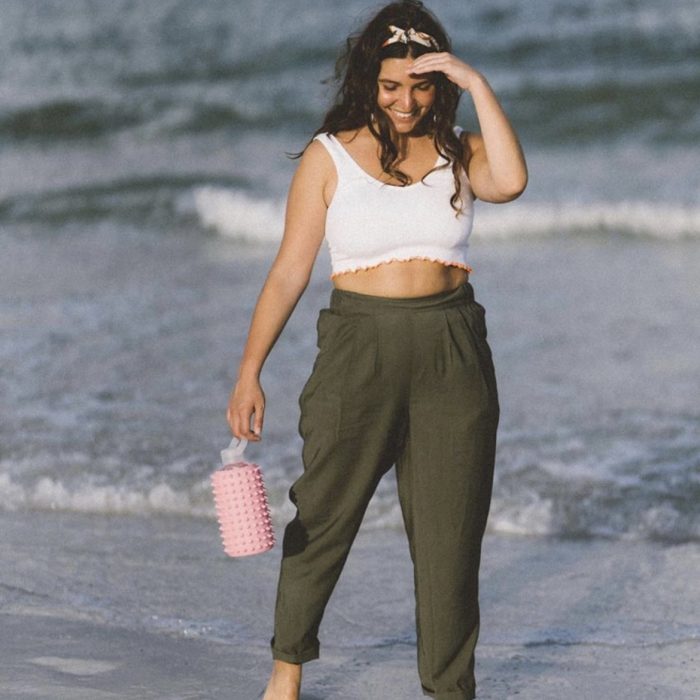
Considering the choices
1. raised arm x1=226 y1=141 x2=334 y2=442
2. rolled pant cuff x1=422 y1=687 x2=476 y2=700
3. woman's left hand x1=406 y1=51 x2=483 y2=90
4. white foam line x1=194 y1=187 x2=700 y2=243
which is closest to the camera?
woman's left hand x1=406 y1=51 x2=483 y2=90

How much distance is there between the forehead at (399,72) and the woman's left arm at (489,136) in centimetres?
2

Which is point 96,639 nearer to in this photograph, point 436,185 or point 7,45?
point 436,185

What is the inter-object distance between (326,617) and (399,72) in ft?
6.35

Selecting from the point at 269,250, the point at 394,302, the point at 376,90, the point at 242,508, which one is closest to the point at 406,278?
the point at 394,302

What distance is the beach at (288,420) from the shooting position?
14.0 ft

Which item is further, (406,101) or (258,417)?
(258,417)

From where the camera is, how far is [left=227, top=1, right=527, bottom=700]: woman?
3.32 meters

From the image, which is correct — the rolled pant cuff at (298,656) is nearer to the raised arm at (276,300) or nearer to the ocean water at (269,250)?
the raised arm at (276,300)

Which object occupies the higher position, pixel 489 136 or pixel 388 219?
pixel 489 136

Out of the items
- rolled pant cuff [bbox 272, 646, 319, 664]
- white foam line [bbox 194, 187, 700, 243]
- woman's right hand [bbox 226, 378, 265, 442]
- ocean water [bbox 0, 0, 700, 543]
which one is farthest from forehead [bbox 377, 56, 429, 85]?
white foam line [bbox 194, 187, 700, 243]

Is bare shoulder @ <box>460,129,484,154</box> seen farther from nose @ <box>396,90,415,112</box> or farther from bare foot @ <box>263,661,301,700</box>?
bare foot @ <box>263,661,301,700</box>

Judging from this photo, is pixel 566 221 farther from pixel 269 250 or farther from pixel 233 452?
pixel 233 452

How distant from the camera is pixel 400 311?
332 cm

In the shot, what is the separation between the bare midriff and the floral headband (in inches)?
18.4
